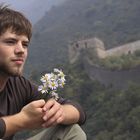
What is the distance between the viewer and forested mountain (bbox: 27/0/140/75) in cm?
5169

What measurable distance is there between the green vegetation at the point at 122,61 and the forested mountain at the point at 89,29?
13918 millimetres

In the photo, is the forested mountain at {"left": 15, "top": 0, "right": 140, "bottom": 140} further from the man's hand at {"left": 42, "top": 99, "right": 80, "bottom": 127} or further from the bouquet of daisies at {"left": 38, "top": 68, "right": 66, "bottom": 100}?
the bouquet of daisies at {"left": 38, "top": 68, "right": 66, "bottom": 100}

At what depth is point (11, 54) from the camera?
2641mm

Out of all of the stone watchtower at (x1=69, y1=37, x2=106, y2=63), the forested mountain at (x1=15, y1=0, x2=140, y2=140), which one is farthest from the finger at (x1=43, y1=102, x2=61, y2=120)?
the stone watchtower at (x1=69, y1=37, x2=106, y2=63)

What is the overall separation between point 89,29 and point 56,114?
58525mm

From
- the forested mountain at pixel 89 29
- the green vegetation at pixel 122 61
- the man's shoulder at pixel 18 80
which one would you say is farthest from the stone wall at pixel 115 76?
the man's shoulder at pixel 18 80

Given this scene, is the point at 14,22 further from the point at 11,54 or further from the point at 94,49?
the point at 94,49

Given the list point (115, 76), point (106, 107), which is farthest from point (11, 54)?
point (115, 76)

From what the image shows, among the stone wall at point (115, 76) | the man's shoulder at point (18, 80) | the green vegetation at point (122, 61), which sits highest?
the man's shoulder at point (18, 80)

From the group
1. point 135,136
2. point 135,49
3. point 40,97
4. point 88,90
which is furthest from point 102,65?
point 40,97

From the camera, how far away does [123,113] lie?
27188 mm

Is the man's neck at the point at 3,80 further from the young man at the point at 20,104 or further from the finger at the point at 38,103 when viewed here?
the finger at the point at 38,103

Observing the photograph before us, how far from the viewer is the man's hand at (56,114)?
101 inches

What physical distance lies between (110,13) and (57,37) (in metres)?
7.47
